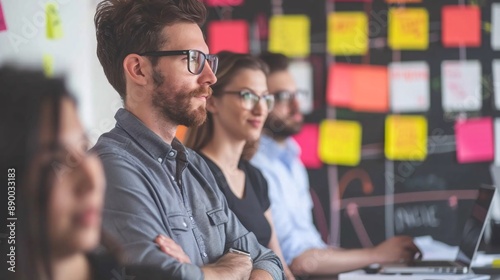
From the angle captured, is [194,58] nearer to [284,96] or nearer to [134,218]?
[134,218]

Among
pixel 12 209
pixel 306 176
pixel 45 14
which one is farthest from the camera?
pixel 306 176

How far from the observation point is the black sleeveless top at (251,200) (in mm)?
2070

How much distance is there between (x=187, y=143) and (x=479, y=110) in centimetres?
210

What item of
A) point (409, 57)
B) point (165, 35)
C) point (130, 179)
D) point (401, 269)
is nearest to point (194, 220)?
point (130, 179)

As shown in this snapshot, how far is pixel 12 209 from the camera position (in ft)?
4.32

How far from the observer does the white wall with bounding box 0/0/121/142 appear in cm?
136

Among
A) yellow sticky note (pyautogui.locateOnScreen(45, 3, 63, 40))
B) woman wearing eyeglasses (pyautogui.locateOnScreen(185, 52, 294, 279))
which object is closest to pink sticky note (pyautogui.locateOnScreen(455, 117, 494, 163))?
woman wearing eyeglasses (pyautogui.locateOnScreen(185, 52, 294, 279))

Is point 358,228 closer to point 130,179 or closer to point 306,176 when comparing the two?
point 306,176

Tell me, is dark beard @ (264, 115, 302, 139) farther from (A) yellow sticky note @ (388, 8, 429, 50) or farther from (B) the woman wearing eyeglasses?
(B) the woman wearing eyeglasses

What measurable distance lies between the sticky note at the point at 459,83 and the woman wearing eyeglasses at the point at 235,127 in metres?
1.76

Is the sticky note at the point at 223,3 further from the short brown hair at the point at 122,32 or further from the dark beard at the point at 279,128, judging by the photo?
the short brown hair at the point at 122,32

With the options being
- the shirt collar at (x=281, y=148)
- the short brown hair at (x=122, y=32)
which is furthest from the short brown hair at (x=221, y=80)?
the shirt collar at (x=281, y=148)

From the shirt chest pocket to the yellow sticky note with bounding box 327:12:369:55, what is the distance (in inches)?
88.9

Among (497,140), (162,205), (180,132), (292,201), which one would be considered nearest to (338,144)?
(497,140)
